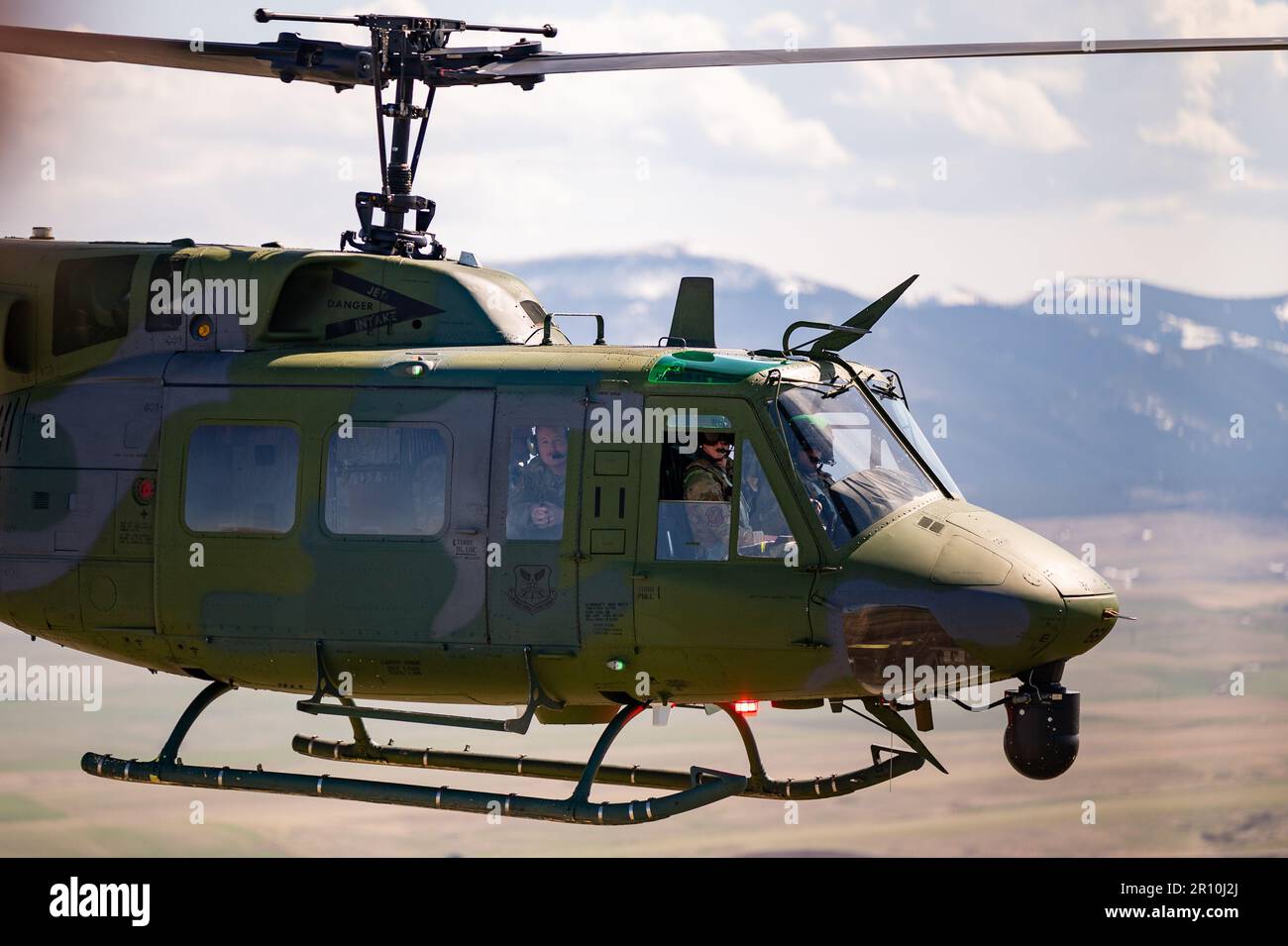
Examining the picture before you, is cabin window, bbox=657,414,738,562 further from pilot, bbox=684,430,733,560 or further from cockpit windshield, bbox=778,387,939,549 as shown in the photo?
cockpit windshield, bbox=778,387,939,549

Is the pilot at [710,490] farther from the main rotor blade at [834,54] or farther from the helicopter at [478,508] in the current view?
the main rotor blade at [834,54]

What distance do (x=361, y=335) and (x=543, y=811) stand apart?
10.5 feet

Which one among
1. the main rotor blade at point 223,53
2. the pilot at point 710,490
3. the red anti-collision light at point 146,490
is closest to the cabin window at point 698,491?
the pilot at point 710,490

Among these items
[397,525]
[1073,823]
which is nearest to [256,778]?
[397,525]

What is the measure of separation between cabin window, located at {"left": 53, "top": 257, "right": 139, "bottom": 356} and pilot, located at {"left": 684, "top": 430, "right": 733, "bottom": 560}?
3.81 meters

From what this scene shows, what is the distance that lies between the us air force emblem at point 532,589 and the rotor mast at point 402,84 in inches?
104

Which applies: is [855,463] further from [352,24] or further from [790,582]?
[352,24]

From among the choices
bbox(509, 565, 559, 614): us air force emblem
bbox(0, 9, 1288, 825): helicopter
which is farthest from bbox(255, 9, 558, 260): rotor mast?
bbox(509, 565, 559, 614): us air force emblem

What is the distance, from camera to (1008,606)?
32.9 ft

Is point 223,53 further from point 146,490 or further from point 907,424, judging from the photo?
point 907,424

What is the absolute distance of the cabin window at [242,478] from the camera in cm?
1084

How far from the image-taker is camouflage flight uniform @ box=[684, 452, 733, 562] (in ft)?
33.9

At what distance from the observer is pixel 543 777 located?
12391mm
